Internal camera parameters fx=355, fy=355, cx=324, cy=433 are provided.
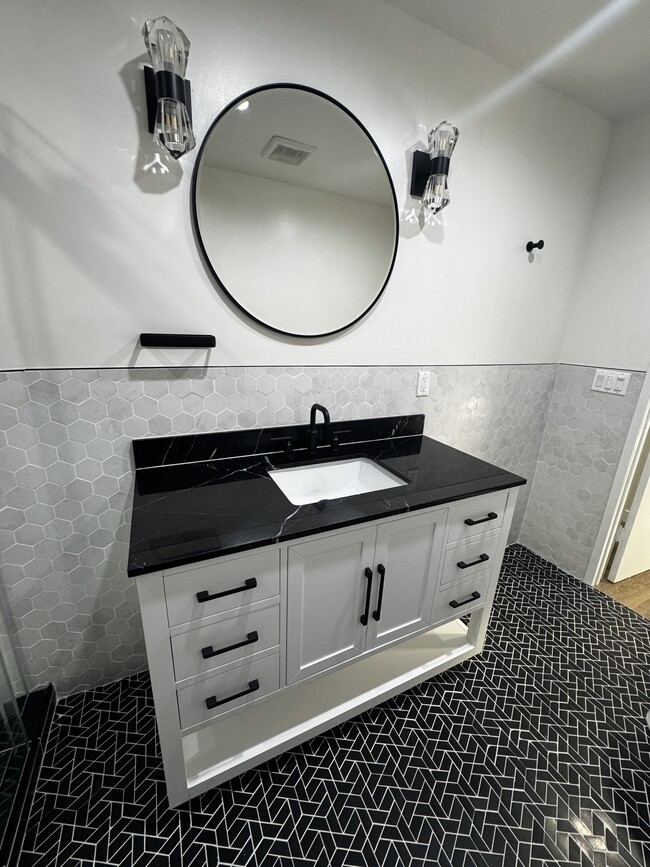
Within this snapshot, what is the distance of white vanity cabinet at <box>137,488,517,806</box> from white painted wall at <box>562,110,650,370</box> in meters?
1.21

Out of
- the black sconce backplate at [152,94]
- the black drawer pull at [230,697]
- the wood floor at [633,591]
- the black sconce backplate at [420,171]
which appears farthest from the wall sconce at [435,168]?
the wood floor at [633,591]

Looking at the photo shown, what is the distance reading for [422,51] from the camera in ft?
4.26

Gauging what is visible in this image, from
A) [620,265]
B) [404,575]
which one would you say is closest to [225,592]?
[404,575]

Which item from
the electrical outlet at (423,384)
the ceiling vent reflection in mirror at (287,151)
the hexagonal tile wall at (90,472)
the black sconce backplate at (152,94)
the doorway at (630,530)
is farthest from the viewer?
the doorway at (630,530)

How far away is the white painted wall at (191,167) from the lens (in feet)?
3.01

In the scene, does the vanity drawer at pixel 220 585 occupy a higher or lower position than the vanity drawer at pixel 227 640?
higher

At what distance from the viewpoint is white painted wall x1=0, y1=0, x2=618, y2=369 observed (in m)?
0.92

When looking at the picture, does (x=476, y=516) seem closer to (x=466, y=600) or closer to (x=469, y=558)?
(x=469, y=558)

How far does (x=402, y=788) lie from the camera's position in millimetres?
1107

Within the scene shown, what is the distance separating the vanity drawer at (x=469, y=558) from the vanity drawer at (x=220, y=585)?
0.65 m

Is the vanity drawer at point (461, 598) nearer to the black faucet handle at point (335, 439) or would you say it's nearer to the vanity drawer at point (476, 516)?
the vanity drawer at point (476, 516)

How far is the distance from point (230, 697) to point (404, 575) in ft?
2.02

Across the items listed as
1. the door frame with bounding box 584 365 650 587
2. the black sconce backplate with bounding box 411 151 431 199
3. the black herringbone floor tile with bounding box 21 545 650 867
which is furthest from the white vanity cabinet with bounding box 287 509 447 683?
the door frame with bounding box 584 365 650 587

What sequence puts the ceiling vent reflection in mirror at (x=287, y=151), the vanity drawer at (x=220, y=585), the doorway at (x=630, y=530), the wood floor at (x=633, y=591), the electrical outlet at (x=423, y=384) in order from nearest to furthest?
the vanity drawer at (x=220, y=585) < the ceiling vent reflection in mirror at (x=287, y=151) < the electrical outlet at (x=423, y=384) < the doorway at (x=630, y=530) < the wood floor at (x=633, y=591)
